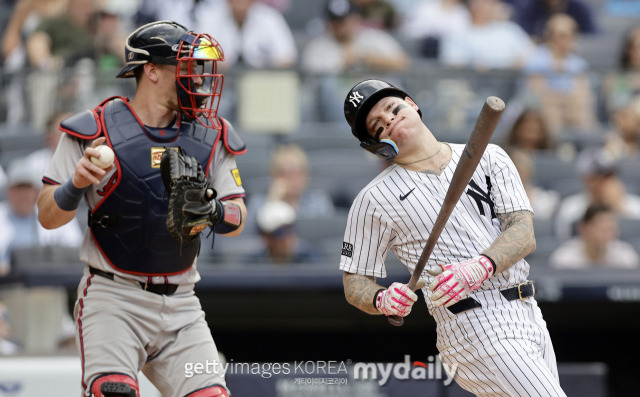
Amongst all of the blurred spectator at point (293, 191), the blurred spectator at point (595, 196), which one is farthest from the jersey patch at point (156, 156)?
the blurred spectator at point (595, 196)

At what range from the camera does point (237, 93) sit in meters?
8.23

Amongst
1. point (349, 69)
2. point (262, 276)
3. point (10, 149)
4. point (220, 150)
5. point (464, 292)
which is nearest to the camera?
point (464, 292)

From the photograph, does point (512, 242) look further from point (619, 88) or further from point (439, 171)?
point (619, 88)

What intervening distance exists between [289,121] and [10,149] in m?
2.23

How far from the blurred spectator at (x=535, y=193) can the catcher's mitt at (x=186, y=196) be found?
4.44 meters

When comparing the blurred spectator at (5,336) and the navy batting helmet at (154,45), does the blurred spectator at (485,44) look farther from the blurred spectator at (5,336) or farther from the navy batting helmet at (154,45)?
the navy batting helmet at (154,45)

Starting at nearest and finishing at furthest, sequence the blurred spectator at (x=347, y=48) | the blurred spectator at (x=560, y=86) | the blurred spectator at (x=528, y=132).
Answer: the blurred spectator at (x=528, y=132) → the blurred spectator at (x=560, y=86) → the blurred spectator at (x=347, y=48)

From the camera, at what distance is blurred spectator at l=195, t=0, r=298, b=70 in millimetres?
9000

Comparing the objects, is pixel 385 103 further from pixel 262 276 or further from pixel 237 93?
pixel 237 93

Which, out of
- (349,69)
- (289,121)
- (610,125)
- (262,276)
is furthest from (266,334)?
(610,125)

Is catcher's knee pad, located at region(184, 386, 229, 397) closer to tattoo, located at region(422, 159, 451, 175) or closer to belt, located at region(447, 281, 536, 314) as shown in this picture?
belt, located at region(447, 281, 536, 314)

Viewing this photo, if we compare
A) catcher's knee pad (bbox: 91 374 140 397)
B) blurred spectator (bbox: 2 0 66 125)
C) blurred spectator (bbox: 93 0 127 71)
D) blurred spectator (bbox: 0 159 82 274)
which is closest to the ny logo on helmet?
catcher's knee pad (bbox: 91 374 140 397)

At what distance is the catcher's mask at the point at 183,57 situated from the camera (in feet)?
13.1

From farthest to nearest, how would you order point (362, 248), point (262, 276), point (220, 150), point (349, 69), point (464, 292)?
point (349, 69) → point (262, 276) → point (220, 150) → point (362, 248) → point (464, 292)
